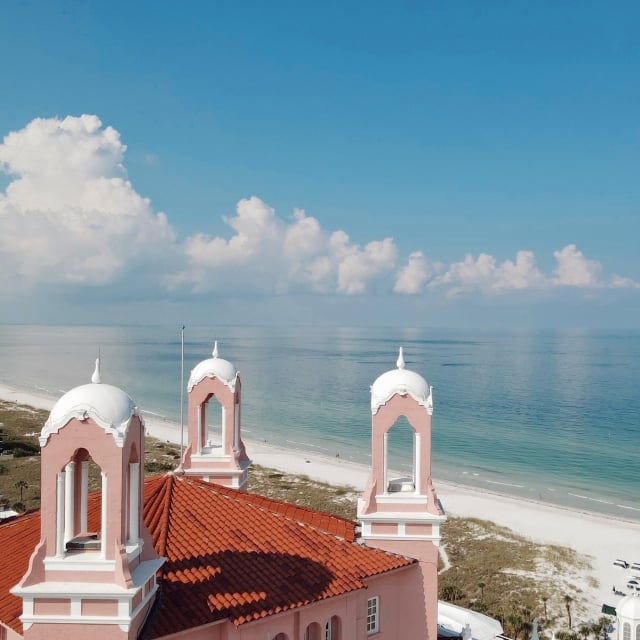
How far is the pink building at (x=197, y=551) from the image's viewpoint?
9.69 meters

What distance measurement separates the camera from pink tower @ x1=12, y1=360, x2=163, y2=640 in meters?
9.55

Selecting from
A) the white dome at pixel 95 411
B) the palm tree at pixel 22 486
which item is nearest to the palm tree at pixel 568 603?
the white dome at pixel 95 411

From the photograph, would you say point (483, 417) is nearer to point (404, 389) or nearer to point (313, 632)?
point (404, 389)

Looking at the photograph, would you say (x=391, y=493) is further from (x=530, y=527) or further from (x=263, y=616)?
(x=530, y=527)

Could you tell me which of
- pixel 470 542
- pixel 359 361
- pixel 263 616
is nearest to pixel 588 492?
pixel 470 542

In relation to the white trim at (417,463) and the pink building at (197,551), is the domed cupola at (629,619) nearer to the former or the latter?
the pink building at (197,551)

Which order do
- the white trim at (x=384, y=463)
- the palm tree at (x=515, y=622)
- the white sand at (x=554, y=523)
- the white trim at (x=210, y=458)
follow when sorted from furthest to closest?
the white sand at (x=554, y=523) → the palm tree at (x=515, y=622) → the white trim at (x=210, y=458) → the white trim at (x=384, y=463)

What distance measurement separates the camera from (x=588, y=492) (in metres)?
55.2

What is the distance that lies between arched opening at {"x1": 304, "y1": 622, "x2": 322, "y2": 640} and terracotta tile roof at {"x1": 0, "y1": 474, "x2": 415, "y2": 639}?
890 mm

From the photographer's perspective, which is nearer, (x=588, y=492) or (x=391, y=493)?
(x=391, y=493)

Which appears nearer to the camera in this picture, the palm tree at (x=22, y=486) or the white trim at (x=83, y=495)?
the white trim at (x=83, y=495)

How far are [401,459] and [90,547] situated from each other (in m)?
55.2

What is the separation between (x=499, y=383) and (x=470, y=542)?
10561cm

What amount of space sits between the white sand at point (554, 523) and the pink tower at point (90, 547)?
78.0ft
